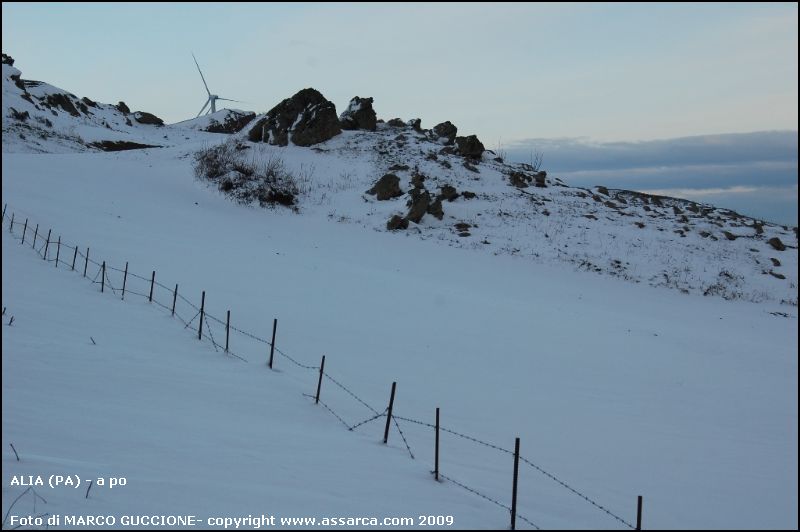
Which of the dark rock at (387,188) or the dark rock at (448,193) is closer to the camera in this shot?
Answer: the dark rock at (448,193)

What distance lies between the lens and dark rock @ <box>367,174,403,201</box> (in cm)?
3522

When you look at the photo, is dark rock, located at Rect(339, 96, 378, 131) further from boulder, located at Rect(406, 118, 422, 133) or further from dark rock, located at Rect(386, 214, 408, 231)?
dark rock, located at Rect(386, 214, 408, 231)

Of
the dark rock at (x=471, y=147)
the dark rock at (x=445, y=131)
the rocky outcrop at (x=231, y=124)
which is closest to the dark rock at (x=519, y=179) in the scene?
the dark rock at (x=471, y=147)

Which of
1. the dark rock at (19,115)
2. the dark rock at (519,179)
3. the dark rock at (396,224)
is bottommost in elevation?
the dark rock at (396,224)

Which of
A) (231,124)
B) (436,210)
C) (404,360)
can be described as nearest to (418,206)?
(436,210)

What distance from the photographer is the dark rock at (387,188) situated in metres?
35.2

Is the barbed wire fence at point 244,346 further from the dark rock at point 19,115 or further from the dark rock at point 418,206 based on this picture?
the dark rock at point 19,115

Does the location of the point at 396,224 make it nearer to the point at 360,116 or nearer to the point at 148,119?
the point at 360,116

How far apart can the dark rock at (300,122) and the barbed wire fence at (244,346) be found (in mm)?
25115

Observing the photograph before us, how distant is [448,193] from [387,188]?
4003mm

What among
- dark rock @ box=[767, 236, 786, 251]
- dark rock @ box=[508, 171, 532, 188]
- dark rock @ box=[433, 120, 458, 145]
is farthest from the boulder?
dark rock @ box=[767, 236, 786, 251]

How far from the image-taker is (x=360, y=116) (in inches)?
1950

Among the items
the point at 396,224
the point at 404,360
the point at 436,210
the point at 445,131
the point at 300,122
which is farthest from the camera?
the point at 445,131

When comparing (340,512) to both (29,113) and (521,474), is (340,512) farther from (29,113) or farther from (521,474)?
(29,113)
